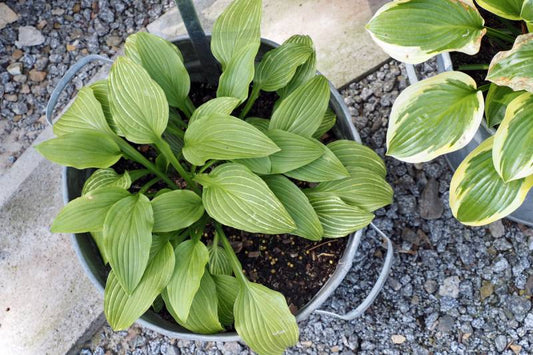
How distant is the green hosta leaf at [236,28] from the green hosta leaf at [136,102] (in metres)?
0.21

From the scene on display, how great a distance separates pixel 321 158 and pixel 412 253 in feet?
1.98

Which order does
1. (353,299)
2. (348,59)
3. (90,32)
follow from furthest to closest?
(90,32)
(348,59)
(353,299)

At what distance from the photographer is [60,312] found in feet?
5.70

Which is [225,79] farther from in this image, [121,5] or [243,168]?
[121,5]

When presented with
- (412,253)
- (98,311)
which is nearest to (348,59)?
(412,253)

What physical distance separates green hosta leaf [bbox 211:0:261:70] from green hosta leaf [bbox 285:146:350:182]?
1.02 ft

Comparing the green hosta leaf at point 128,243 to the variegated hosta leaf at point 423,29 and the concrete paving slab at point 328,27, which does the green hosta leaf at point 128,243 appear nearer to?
the variegated hosta leaf at point 423,29

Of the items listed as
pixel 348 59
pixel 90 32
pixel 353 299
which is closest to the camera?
pixel 353 299

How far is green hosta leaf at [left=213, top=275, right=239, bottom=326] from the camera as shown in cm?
135

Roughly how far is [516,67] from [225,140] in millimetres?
606

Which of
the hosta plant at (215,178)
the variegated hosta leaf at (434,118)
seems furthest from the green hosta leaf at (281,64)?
the variegated hosta leaf at (434,118)

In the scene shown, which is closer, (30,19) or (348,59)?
(348,59)

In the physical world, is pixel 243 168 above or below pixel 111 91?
below

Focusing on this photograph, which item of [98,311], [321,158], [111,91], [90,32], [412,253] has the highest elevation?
[111,91]
